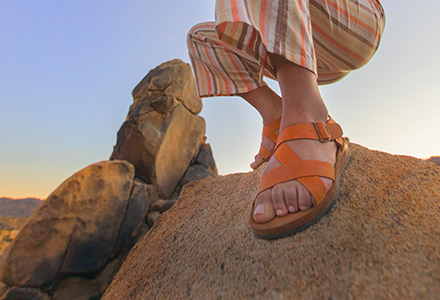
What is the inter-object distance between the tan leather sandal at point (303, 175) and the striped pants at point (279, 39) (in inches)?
8.8

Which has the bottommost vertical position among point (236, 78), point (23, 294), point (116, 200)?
point (23, 294)

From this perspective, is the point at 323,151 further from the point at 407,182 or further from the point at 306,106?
the point at 407,182

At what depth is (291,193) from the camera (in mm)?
657

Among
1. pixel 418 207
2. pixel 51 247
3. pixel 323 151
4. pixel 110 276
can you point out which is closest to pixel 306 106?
pixel 323 151

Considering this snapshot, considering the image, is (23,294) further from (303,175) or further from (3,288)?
(303,175)

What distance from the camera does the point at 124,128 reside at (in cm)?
351

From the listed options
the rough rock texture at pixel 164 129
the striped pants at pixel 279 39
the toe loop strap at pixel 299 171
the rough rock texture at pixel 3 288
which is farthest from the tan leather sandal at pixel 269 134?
the rough rock texture at pixel 3 288

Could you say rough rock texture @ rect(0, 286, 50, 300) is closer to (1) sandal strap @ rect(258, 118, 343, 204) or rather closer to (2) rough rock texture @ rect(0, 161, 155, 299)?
(2) rough rock texture @ rect(0, 161, 155, 299)

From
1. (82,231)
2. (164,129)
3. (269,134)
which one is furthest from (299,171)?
(164,129)

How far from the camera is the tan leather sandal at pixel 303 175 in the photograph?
2.11ft

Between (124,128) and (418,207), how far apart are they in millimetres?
3599

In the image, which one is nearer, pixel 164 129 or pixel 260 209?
pixel 260 209

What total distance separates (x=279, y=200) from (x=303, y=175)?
0.11 m

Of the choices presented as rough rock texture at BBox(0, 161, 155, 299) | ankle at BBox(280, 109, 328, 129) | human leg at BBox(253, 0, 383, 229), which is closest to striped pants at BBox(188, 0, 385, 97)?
human leg at BBox(253, 0, 383, 229)
